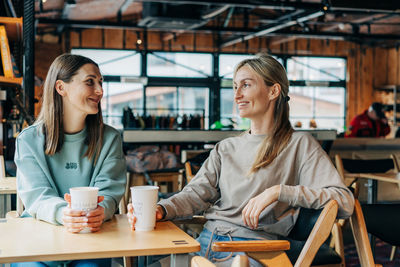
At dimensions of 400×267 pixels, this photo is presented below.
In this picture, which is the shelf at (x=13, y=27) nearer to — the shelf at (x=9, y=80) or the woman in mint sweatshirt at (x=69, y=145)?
the shelf at (x=9, y=80)

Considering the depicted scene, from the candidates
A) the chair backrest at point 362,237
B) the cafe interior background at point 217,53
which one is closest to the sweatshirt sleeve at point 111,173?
the chair backrest at point 362,237

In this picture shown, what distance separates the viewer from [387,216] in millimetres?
2744

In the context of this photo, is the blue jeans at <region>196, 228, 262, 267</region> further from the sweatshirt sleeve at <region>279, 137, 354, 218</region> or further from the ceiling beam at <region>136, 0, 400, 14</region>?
the ceiling beam at <region>136, 0, 400, 14</region>

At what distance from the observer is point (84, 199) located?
5.26 ft

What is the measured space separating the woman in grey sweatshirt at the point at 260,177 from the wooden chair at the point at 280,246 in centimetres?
12

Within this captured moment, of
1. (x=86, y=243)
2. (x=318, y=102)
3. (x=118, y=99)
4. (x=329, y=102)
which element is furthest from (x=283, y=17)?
(x=86, y=243)

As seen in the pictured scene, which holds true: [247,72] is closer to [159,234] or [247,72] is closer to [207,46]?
[159,234]

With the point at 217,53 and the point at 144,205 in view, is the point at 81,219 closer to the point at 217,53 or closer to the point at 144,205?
the point at 144,205

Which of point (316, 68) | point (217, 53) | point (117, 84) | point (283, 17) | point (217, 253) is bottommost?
point (217, 253)

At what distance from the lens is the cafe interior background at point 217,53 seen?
905 centimetres

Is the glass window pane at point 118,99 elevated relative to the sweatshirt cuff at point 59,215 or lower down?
elevated

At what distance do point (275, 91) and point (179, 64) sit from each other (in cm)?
1100

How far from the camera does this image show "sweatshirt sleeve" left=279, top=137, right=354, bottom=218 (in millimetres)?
1854

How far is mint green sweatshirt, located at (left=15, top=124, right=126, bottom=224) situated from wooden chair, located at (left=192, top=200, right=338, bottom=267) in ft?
1.76
